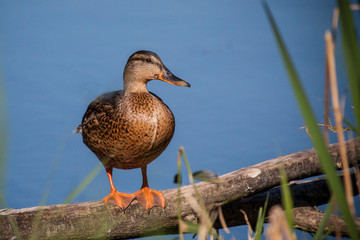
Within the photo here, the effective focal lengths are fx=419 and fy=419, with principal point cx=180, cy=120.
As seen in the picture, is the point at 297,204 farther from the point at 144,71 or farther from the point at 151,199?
the point at 144,71

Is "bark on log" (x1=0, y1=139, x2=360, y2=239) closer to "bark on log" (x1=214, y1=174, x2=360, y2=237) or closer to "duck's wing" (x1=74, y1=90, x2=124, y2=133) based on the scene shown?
"bark on log" (x1=214, y1=174, x2=360, y2=237)

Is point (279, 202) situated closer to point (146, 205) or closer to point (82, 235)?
point (146, 205)

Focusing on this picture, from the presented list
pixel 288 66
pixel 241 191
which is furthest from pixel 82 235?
pixel 288 66

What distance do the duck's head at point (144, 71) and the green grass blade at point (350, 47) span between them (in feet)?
3.39

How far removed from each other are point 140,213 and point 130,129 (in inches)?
11.6

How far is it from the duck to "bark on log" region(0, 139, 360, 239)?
43 mm

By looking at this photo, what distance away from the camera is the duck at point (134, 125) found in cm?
142

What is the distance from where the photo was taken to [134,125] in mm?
1412

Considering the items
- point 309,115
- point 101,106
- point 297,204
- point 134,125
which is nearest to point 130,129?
point 134,125

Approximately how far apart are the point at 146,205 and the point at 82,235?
Result: 24 cm

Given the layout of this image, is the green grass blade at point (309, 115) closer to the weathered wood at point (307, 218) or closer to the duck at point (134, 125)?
the duck at point (134, 125)

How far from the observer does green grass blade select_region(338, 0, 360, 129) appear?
0.43m

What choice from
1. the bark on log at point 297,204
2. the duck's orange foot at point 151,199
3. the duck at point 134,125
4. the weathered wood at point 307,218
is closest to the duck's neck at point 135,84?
the duck at point 134,125

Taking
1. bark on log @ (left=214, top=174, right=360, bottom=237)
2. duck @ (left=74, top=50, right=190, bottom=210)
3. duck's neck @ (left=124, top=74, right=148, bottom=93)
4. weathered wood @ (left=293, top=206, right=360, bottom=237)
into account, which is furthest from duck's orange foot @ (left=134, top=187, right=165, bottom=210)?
weathered wood @ (left=293, top=206, right=360, bottom=237)
